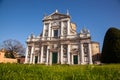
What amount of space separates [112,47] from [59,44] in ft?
47.4

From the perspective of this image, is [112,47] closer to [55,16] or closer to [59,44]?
[59,44]

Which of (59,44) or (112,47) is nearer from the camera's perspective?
(112,47)

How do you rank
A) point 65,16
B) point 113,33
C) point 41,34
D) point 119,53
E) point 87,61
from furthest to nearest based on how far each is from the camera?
1. point 41,34
2. point 65,16
3. point 87,61
4. point 113,33
5. point 119,53

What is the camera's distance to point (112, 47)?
15.2 m

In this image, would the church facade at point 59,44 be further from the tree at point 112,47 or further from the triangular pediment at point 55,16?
the tree at point 112,47

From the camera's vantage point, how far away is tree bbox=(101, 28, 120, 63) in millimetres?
14734

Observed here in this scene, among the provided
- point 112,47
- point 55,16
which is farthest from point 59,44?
point 112,47

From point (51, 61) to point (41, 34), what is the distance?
791cm

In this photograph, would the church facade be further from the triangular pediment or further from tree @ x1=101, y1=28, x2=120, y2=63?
tree @ x1=101, y1=28, x2=120, y2=63

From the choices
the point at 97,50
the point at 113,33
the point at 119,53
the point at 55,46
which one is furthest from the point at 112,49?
the point at 97,50

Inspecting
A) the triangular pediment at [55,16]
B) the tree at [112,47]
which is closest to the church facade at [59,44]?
the triangular pediment at [55,16]

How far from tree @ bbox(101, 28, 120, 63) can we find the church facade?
9190 millimetres

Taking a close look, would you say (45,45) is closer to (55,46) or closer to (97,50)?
(55,46)

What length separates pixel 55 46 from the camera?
93.7 feet
